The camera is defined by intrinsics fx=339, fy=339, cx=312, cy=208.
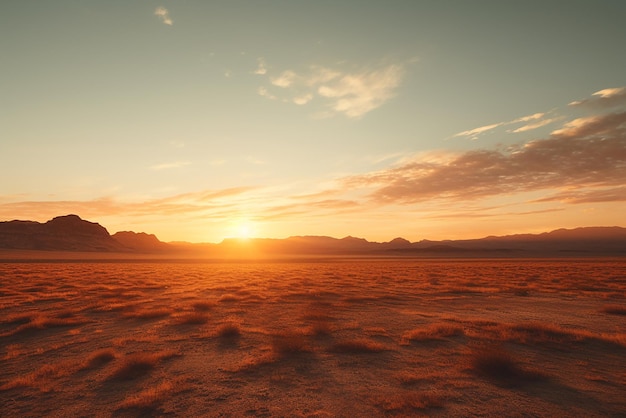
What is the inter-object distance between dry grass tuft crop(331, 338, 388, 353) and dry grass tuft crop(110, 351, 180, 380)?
4961 mm

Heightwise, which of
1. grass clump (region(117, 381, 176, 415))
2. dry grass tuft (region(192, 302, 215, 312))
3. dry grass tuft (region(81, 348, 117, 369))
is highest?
dry grass tuft (region(192, 302, 215, 312))

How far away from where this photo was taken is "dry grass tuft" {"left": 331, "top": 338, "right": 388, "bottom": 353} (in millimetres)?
10117

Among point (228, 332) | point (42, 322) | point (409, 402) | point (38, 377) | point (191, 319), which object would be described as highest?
point (42, 322)

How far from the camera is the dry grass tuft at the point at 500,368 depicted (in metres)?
7.82

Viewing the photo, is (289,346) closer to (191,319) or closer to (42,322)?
(191,319)

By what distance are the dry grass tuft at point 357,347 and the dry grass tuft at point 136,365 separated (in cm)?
496

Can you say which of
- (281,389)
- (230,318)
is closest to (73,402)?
(281,389)

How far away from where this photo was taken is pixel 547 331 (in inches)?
471

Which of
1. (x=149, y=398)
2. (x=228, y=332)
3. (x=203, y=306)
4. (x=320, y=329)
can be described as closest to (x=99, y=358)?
(x=149, y=398)

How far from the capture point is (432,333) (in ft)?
38.8

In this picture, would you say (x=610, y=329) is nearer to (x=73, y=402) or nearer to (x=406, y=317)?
(x=406, y=317)

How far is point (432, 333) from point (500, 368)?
359cm

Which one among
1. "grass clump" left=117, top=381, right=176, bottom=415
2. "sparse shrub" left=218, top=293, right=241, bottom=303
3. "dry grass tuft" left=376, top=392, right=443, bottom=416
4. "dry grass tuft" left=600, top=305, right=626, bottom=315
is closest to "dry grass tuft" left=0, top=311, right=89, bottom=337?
"sparse shrub" left=218, top=293, right=241, bottom=303

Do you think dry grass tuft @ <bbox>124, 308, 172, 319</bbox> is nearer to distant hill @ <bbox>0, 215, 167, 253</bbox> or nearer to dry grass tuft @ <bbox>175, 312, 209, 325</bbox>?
dry grass tuft @ <bbox>175, 312, 209, 325</bbox>
